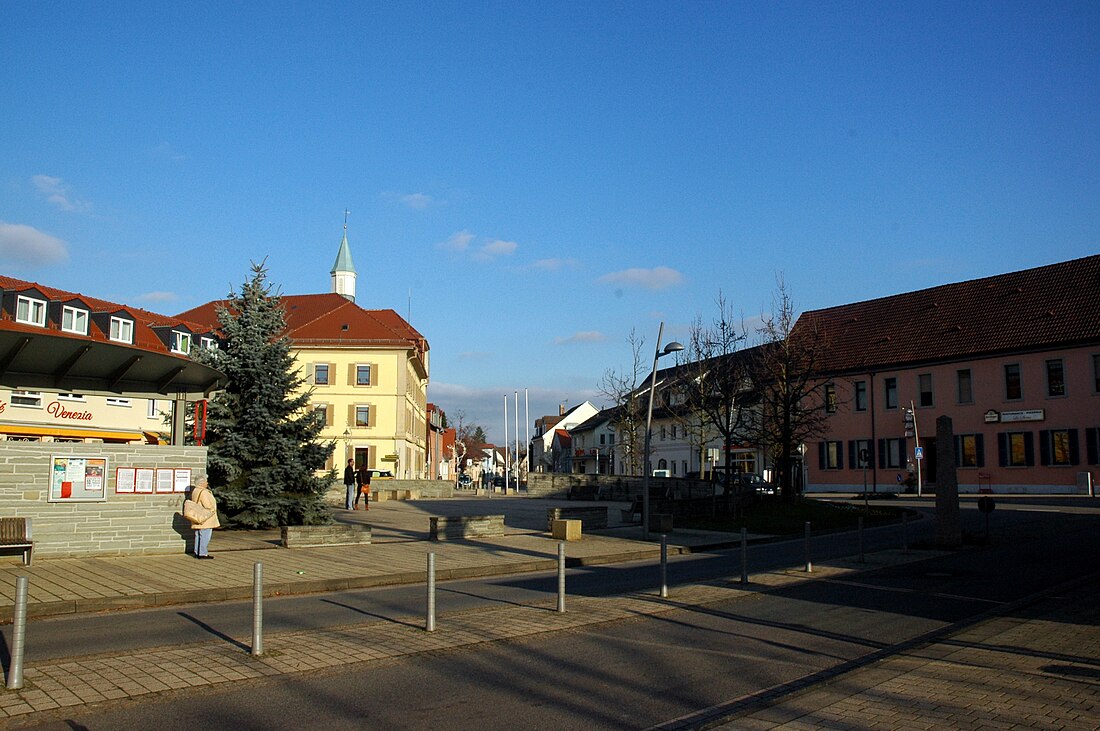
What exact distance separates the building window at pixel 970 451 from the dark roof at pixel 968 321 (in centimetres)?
507

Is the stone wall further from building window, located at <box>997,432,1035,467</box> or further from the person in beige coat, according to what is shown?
building window, located at <box>997,432,1035,467</box>

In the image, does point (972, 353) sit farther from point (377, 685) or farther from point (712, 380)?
point (377, 685)

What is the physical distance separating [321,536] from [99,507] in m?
4.88

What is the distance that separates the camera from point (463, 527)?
24.0 meters

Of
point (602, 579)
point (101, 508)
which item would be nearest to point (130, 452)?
point (101, 508)

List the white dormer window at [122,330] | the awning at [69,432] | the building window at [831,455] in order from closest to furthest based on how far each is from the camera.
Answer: the awning at [69,432] < the white dormer window at [122,330] < the building window at [831,455]

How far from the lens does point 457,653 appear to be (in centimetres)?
943

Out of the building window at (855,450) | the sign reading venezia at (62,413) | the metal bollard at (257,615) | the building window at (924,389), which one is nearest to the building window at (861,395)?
the building window at (855,450)

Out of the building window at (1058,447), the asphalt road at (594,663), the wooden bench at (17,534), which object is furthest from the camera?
the building window at (1058,447)

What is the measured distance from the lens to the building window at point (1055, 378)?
169ft

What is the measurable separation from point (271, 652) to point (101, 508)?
10.0m

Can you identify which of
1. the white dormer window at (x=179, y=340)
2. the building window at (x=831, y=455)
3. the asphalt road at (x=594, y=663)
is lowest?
the asphalt road at (x=594, y=663)

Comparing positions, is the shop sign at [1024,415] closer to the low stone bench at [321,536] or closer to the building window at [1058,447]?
the building window at [1058,447]

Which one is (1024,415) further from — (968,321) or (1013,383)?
(968,321)
